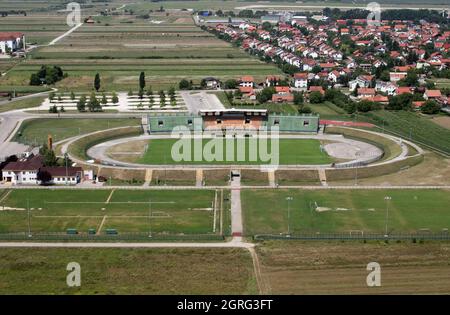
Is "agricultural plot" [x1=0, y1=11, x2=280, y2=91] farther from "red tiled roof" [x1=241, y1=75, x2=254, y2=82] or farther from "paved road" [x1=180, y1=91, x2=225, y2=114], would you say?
"paved road" [x1=180, y1=91, x2=225, y2=114]

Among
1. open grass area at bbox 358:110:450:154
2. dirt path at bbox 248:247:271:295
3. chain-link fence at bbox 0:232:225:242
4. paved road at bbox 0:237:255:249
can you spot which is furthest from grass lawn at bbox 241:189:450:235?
open grass area at bbox 358:110:450:154

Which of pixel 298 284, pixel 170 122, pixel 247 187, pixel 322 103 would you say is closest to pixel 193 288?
pixel 298 284

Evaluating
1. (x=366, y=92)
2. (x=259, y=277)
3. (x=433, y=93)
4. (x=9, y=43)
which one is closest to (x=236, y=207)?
(x=259, y=277)

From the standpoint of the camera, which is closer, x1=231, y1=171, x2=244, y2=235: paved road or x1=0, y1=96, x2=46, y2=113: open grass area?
x1=231, y1=171, x2=244, y2=235: paved road

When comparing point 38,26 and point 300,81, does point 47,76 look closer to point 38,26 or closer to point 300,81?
point 300,81

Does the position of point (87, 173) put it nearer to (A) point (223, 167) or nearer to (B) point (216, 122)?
(A) point (223, 167)

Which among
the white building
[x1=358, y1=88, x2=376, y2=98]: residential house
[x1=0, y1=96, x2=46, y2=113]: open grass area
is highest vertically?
the white building
